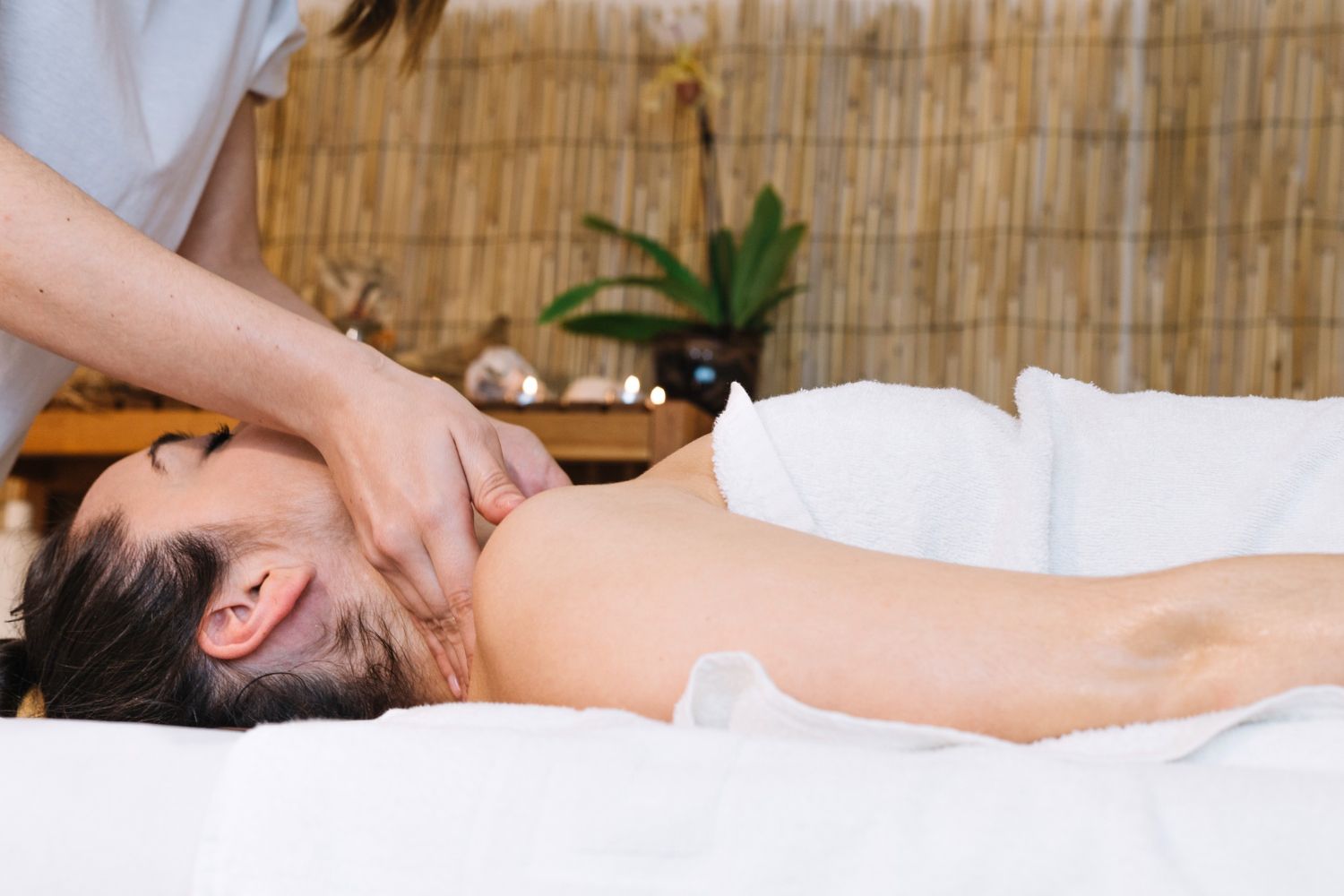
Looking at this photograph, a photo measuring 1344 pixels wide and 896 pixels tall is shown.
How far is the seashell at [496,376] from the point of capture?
3.09 meters

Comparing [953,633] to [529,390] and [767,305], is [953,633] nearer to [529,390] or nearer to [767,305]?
[529,390]

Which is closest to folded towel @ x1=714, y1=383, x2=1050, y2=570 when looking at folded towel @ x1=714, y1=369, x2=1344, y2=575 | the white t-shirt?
folded towel @ x1=714, y1=369, x2=1344, y2=575

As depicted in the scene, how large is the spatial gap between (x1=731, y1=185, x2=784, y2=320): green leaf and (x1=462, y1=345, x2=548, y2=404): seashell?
22.8 inches

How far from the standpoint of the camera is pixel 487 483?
97 centimetres

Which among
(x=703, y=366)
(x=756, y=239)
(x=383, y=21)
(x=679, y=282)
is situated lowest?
(x=703, y=366)

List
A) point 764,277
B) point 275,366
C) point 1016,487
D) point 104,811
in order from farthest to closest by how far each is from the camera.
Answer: point 764,277
point 275,366
point 1016,487
point 104,811

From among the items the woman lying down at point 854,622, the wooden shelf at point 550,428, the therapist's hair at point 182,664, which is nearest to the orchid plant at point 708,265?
the wooden shelf at point 550,428

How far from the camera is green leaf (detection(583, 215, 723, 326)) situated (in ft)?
10.6

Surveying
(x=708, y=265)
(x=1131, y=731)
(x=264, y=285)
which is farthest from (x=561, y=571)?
(x=708, y=265)

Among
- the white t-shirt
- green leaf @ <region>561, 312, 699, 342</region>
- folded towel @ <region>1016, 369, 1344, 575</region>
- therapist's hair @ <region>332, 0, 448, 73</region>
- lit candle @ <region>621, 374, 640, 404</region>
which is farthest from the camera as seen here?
green leaf @ <region>561, 312, 699, 342</region>

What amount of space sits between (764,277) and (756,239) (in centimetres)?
10

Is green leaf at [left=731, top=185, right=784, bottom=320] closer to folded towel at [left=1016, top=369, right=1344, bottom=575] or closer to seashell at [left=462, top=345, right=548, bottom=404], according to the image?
seashell at [left=462, top=345, right=548, bottom=404]

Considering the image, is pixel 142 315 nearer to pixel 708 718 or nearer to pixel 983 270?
pixel 708 718

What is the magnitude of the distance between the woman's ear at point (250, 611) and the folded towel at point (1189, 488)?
0.62m
